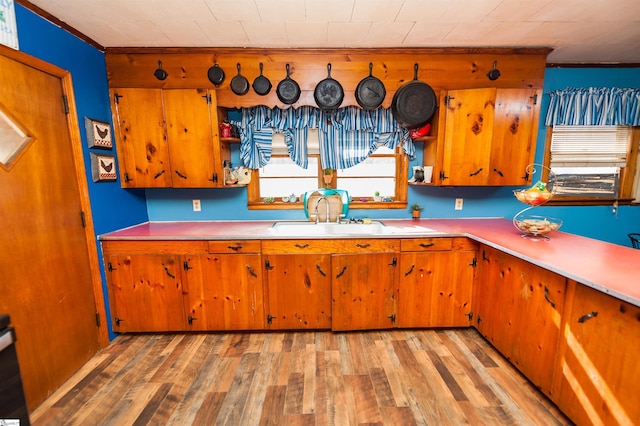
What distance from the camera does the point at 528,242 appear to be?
1844 millimetres

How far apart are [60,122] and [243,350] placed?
2.05 metres

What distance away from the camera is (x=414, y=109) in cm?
235

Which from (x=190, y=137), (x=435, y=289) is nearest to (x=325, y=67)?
(x=190, y=137)

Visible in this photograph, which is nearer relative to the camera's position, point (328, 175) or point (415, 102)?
point (415, 102)

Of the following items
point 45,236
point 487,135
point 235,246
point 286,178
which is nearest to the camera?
point 45,236

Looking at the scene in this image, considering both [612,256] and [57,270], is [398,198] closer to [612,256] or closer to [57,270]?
[612,256]

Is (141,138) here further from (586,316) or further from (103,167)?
(586,316)

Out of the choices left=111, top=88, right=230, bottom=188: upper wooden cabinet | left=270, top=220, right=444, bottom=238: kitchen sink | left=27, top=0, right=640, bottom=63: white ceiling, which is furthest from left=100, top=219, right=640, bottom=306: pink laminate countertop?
left=27, top=0, right=640, bottom=63: white ceiling

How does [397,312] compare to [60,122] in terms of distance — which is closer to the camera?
[60,122]

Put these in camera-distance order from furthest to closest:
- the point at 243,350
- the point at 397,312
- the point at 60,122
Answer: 1. the point at 397,312
2. the point at 243,350
3. the point at 60,122

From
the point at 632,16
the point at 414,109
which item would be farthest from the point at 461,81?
the point at 632,16

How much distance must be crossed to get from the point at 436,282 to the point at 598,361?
102 centimetres

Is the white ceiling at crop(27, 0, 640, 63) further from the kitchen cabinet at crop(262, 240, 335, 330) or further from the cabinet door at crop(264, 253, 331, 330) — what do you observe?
the cabinet door at crop(264, 253, 331, 330)

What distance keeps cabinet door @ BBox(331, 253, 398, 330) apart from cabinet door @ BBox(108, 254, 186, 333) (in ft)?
4.21
